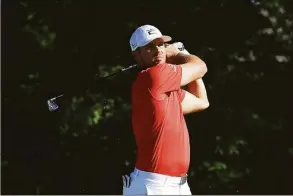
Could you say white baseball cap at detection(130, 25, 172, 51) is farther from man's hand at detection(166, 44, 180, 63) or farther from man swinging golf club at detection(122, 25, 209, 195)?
man's hand at detection(166, 44, 180, 63)

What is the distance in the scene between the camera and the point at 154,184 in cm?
534

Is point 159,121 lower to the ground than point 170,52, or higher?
lower

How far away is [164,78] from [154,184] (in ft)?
2.13

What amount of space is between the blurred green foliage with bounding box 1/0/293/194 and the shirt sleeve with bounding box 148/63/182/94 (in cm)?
495

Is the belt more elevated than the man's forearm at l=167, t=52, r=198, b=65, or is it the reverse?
the man's forearm at l=167, t=52, r=198, b=65

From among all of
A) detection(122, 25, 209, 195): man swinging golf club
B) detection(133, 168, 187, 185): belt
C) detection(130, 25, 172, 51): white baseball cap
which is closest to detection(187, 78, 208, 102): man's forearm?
detection(122, 25, 209, 195): man swinging golf club

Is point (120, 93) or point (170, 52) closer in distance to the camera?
point (170, 52)

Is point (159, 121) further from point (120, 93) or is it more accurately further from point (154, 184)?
point (120, 93)

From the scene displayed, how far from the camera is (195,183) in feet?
36.0

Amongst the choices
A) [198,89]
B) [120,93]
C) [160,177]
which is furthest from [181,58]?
[120,93]

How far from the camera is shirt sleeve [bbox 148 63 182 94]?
5293mm

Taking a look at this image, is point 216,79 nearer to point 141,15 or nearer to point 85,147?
point 141,15

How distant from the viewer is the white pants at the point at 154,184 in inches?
210

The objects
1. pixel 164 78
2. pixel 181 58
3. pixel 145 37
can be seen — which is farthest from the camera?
pixel 181 58
